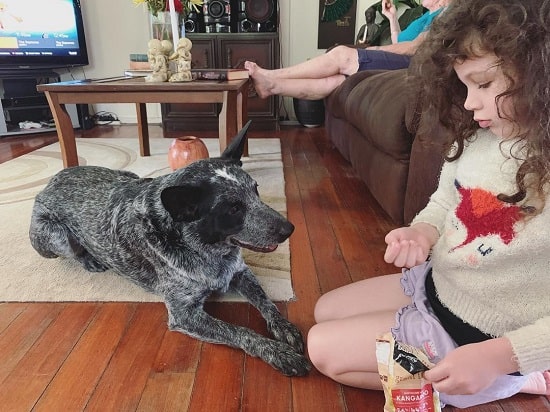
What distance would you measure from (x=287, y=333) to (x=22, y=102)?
408 centimetres

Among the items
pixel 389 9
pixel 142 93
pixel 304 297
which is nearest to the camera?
pixel 304 297

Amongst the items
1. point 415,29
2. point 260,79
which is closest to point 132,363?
point 260,79

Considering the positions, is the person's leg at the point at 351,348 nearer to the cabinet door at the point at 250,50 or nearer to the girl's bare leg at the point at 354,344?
the girl's bare leg at the point at 354,344

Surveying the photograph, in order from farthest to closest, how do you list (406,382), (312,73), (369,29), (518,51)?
(369,29) → (312,73) → (406,382) → (518,51)

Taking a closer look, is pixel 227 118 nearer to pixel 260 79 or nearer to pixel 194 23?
pixel 260 79

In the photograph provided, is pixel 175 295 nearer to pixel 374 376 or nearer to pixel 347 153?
pixel 374 376

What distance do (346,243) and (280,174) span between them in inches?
41.2

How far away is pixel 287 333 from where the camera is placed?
3.84 ft

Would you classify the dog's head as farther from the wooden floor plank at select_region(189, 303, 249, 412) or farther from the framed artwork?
the framed artwork

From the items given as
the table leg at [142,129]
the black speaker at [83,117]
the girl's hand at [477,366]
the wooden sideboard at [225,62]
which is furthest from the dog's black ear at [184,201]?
the black speaker at [83,117]

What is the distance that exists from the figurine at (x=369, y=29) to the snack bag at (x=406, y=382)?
12.0ft

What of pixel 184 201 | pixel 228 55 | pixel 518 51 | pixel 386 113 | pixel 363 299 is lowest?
pixel 363 299

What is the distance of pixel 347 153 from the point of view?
2703mm

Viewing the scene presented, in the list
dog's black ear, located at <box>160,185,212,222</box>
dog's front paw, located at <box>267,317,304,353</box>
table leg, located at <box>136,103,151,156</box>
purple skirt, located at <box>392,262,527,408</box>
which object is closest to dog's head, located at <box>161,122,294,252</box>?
dog's black ear, located at <box>160,185,212,222</box>
